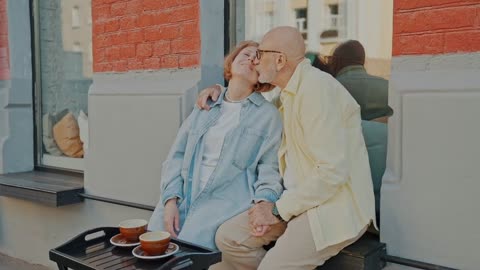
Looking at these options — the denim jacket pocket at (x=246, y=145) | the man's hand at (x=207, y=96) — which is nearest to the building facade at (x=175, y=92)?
the man's hand at (x=207, y=96)

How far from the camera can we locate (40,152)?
198 inches

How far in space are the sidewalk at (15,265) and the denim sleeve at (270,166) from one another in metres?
2.66

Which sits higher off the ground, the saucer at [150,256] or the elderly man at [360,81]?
the elderly man at [360,81]

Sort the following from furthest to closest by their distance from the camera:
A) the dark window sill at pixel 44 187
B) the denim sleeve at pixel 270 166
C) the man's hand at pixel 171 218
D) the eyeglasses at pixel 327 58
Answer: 1. the dark window sill at pixel 44 187
2. the eyeglasses at pixel 327 58
3. the man's hand at pixel 171 218
4. the denim sleeve at pixel 270 166

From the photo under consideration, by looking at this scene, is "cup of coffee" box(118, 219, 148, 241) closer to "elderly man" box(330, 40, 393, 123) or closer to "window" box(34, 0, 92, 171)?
"elderly man" box(330, 40, 393, 123)

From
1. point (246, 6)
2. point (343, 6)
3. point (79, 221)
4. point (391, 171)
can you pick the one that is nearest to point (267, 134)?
point (391, 171)

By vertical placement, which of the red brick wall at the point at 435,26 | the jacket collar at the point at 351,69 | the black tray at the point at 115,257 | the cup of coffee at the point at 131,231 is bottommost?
the black tray at the point at 115,257

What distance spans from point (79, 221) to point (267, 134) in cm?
210

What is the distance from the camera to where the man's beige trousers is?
2.36 m

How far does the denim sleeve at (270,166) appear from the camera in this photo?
264cm

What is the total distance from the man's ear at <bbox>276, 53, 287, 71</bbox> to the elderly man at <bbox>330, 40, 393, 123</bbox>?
2.42 feet

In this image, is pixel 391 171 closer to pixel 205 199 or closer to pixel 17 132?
pixel 205 199

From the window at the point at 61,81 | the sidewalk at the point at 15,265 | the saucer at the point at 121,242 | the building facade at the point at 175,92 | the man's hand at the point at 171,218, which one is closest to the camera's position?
the saucer at the point at 121,242

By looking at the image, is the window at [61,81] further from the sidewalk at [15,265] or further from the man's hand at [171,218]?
the man's hand at [171,218]
